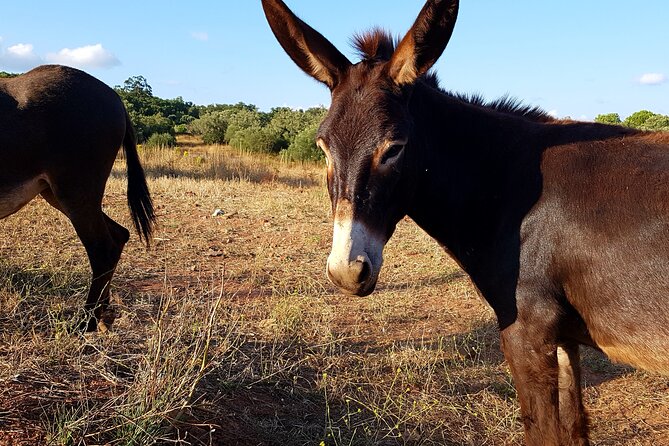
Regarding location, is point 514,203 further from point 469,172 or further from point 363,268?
point 363,268

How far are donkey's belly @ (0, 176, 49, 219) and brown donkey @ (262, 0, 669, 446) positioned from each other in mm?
2596

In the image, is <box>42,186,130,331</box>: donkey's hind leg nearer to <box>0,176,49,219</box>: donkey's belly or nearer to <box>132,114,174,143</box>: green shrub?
<box>0,176,49,219</box>: donkey's belly

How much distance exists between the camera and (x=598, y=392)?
394cm

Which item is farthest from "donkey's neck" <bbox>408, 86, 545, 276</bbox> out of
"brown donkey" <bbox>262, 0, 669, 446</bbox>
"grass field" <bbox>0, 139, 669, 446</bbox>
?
"grass field" <bbox>0, 139, 669, 446</bbox>

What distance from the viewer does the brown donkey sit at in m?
2.28

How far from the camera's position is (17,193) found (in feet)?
13.4

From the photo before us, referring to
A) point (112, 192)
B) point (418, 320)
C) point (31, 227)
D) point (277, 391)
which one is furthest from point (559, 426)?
point (112, 192)

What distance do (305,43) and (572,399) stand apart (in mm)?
2283

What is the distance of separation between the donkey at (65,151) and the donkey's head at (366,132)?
232 cm

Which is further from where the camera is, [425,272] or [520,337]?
[425,272]

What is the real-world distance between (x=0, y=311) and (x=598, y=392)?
4.32m

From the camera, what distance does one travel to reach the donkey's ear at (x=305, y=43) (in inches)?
103

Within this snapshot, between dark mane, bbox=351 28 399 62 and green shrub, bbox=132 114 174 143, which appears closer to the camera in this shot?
dark mane, bbox=351 28 399 62

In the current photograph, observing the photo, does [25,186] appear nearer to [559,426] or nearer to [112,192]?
[559,426]
